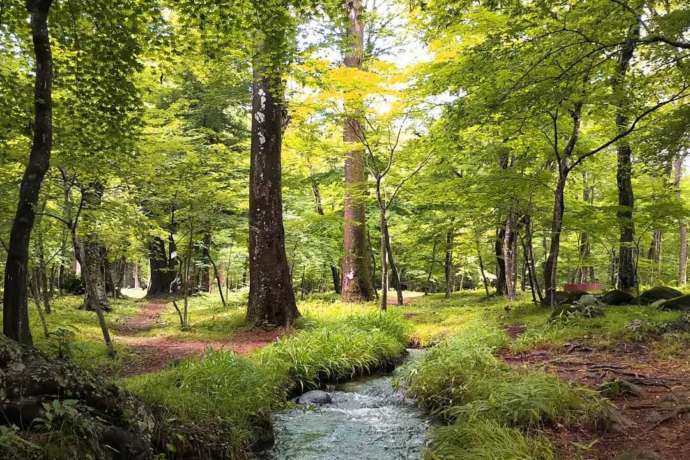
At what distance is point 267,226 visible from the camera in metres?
10.1

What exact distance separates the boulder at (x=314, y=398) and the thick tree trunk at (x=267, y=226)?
3.74m

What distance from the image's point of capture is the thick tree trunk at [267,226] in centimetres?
993

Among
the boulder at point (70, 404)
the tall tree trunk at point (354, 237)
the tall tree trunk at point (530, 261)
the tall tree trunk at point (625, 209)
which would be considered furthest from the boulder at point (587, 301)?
the boulder at point (70, 404)

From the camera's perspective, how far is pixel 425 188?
1323 cm

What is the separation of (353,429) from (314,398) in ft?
3.38

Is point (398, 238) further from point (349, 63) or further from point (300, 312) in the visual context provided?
point (300, 312)

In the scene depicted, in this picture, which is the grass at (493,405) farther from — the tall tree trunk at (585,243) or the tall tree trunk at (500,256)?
the tall tree trunk at (500,256)

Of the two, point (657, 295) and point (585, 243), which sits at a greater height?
point (585, 243)

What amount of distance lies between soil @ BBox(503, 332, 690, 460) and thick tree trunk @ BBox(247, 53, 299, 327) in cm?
506

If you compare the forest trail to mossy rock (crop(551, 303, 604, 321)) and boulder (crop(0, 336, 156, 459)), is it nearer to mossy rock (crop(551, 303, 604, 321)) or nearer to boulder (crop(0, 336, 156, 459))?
boulder (crop(0, 336, 156, 459))

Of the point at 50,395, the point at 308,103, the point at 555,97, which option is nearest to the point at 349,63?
the point at 308,103

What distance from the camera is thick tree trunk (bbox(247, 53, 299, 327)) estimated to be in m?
9.93

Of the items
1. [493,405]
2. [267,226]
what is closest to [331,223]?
[267,226]

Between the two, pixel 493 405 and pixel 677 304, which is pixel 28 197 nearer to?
pixel 493 405
